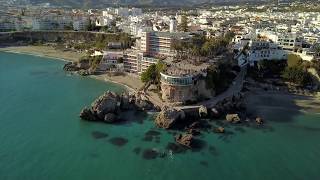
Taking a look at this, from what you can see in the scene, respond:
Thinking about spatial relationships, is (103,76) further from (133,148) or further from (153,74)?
(133,148)

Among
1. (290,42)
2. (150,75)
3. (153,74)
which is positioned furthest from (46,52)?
(290,42)

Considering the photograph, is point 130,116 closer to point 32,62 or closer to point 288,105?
point 288,105

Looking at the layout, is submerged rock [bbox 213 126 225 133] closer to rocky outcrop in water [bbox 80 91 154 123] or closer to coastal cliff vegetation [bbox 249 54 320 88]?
rocky outcrop in water [bbox 80 91 154 123]

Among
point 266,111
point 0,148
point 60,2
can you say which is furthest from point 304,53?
point 60,2

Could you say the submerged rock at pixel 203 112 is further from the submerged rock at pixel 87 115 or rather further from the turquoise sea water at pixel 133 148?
the submerged rock at pixel 87 115

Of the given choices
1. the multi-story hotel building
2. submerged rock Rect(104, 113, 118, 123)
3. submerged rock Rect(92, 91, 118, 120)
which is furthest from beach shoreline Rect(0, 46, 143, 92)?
submerged rock Rect(104, 113, 118, 123)

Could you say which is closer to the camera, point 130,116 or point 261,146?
point 261,146
